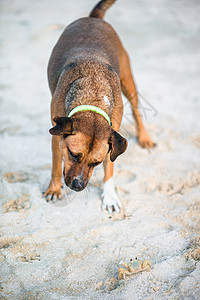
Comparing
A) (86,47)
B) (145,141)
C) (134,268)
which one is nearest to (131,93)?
(145,141)

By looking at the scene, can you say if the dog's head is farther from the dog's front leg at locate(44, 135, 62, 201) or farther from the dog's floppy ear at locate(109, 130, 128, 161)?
the dog's front leg at locate(44, 135, 62, 201)

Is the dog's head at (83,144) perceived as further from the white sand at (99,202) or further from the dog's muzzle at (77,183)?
the white sand at (99,202)

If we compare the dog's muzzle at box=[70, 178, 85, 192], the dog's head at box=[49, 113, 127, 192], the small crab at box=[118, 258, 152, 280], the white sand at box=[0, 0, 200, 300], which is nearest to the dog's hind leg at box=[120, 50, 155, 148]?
the white sand at box=[0, 0, 200, 300]

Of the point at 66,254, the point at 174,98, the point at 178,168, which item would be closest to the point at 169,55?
the point at 174,98

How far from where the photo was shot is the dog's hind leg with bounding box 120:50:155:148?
5.38m

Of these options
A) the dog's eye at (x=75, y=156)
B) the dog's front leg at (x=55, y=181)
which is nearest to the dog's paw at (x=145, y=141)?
the dog's front leg at (x=55, y=181)

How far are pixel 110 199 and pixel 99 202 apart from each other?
0.20 metres

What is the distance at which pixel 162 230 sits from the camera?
398cm

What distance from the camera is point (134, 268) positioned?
3.30m

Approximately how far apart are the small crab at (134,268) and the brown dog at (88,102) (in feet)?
3.03

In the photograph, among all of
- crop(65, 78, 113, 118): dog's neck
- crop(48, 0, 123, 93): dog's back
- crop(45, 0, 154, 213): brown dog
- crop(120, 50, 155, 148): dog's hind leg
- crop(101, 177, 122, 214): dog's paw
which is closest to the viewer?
crop(45, 0, 154, 213): brown dog

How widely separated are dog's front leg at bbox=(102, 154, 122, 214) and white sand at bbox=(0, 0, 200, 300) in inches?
3.9

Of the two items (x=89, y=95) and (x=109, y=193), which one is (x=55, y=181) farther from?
(x=89, y=95)

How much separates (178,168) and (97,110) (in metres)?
2.30
